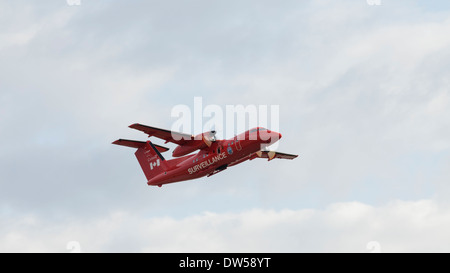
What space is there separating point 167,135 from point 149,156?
237 inches

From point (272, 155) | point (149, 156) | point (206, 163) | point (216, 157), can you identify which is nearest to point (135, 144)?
point (149, 156)

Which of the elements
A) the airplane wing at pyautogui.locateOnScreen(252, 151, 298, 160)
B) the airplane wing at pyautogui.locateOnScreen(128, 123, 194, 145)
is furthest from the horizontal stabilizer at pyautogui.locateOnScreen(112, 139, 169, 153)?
the airplane wing at pyautogui.locateOnScreen(252, 151, 298, 160)

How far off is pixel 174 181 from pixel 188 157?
8.58ft

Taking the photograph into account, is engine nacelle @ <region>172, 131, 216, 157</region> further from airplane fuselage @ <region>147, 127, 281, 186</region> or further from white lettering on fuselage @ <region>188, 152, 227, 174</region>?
white lettering on fuselage @ <region>188, 152, 227, 174</region>

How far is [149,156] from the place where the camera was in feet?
210

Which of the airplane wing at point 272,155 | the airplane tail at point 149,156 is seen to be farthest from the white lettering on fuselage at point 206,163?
the airplane wing at point 272,155

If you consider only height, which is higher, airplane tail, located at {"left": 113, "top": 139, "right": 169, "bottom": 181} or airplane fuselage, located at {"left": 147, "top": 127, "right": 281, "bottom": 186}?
airplane tail, located at {"left": 113, "top": 139, "right": 169, "bottom": 181}

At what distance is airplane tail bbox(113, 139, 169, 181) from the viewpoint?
62719 millimetres

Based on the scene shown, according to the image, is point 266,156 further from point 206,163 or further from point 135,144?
point 135,144

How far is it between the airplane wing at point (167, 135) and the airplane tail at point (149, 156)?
3796mm

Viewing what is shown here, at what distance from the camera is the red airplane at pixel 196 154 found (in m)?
56.3
